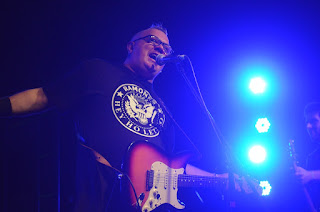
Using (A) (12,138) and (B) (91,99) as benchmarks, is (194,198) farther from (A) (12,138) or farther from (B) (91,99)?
(A) (12,138)

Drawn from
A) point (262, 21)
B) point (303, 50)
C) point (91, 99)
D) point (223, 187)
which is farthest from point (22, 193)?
point (303, 50)

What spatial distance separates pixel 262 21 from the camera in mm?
4887

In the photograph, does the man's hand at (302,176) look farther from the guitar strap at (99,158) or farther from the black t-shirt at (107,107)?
the guitar strap at (99,158)

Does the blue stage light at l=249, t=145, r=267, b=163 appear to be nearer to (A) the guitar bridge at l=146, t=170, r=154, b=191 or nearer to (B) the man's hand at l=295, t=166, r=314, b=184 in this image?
(B) the man's hand at l=295, t=166, r=314, b=184

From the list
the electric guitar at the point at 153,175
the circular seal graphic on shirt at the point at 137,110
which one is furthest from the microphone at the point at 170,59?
the electric guitar at the point at 153,175

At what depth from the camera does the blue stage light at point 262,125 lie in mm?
5492

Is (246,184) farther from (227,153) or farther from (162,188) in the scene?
(162,188)

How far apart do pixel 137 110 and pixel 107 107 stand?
28 centimetres

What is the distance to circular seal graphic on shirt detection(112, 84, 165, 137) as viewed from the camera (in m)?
2.28

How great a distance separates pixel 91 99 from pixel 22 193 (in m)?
2.56

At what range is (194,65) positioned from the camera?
4.92m

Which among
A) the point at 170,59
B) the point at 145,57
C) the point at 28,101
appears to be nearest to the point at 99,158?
the point at 28,101

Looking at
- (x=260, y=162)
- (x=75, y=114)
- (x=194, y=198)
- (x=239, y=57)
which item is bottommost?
(x=194, y=198)

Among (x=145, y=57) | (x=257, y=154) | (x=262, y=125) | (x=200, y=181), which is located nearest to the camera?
(x=200, y=181)
